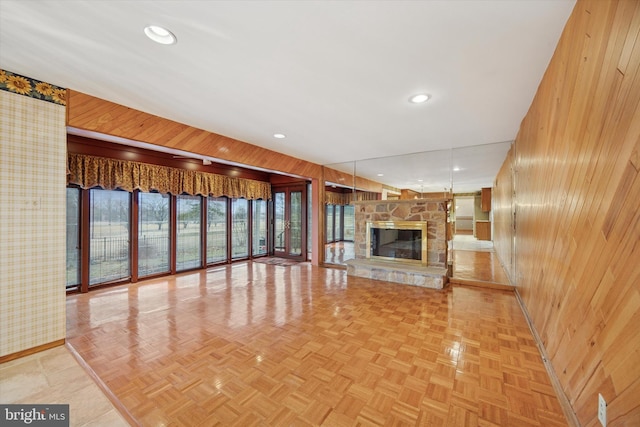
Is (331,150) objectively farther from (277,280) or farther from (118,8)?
(118,8)

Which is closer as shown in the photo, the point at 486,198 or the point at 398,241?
the point at 398,241

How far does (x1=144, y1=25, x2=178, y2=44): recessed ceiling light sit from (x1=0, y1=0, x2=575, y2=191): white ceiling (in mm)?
41

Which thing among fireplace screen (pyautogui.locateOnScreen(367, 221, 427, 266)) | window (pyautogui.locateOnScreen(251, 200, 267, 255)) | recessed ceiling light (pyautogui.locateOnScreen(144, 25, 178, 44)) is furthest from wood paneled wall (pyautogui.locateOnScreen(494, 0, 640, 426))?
window (pyautogui.locateOnScreen(251, 200, 267, 255))

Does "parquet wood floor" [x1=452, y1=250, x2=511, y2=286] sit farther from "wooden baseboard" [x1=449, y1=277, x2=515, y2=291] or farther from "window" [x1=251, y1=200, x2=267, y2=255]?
"window" [x1=251, y1=200, x2=267, y2=255]

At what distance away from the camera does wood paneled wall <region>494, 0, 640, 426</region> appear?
0.95 m

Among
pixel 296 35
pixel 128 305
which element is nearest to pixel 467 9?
pixel 296 35

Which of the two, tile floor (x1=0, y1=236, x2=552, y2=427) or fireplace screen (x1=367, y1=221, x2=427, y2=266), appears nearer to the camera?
tile floor (x1=0, y1=236, x2=552, y2=427)

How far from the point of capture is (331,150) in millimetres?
4629

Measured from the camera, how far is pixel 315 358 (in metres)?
2.09

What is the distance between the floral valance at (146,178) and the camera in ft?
12.4

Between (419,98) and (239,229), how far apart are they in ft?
17.0

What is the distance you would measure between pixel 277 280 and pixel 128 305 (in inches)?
85.0

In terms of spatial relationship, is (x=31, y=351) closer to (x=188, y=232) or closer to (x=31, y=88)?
(x=31, y=88)

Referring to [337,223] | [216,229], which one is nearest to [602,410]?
[216,229]
